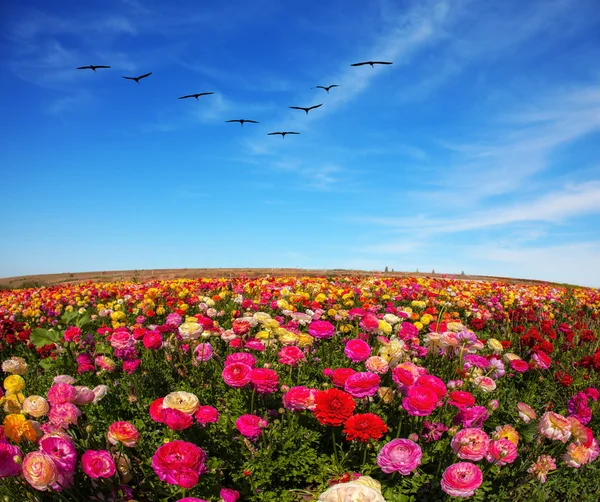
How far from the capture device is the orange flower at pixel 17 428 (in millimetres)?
2133

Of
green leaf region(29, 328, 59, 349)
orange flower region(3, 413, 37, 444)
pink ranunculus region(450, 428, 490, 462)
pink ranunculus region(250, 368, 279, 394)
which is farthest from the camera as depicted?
green leaf region(29, 328, 59, 349)

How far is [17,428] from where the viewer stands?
85.0 inches

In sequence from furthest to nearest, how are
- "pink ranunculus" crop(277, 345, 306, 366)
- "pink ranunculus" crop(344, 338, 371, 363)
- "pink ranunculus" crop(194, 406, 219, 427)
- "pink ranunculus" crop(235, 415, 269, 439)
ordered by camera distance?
"pink ranunculus" crop(277, 345, 306, 366)
"pink ranunculus" crop(344, 338, 371, 363)
"pink ranunculus" crop(235, 415, 269, 439)
"pink ranunculus" crop(194, 406, 219, 427)

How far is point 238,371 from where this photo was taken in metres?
2.72

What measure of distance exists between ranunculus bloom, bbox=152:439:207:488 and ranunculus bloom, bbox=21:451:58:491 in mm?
518

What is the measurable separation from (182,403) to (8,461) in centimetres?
86

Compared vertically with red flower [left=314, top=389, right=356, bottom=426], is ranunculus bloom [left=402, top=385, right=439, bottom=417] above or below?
above

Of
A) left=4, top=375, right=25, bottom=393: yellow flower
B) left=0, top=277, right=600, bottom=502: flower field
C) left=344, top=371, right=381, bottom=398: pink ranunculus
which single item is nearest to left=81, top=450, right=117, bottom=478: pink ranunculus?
left=0, top=277, right=600, bottom=502: flower field

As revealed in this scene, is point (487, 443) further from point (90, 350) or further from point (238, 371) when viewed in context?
point (90, 350)

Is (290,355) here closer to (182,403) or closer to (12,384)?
(182,403)

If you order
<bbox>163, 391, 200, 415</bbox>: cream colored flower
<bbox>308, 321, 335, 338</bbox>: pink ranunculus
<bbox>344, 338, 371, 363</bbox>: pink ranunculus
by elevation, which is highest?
<bbox>308, 321, 335, 338</bbox>: pink ranunculus

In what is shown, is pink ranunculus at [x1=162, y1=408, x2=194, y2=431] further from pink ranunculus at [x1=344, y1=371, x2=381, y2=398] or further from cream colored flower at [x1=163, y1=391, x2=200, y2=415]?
pink ranunculus at [x1=344, y1=371, x2=381, y2=398]

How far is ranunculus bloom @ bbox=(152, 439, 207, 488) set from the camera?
1.91 metres

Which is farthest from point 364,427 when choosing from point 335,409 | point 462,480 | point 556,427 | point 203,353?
point 203,353
